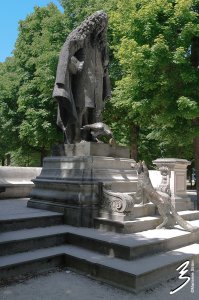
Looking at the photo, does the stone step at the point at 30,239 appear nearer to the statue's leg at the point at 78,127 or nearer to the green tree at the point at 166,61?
the statue's leg at the point at 78,127

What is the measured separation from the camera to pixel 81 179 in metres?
7.00

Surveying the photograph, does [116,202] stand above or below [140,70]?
below

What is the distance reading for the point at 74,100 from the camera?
8.18 meters

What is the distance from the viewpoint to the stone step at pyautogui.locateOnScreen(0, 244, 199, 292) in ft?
15.9

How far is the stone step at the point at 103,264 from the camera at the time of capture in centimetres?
483

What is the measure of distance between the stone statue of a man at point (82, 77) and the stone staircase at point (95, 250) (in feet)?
7.78

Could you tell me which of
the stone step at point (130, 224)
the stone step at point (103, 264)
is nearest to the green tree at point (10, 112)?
the stone step at point (130, 224)

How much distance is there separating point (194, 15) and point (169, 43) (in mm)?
1262

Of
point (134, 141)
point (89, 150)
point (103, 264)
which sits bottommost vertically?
point (103, 264)

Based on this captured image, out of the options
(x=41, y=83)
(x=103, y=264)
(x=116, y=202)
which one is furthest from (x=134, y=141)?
(x=103, y=264)

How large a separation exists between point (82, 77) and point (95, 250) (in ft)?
13.7

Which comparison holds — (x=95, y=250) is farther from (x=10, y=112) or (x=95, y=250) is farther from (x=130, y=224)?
(x=10, y=112)

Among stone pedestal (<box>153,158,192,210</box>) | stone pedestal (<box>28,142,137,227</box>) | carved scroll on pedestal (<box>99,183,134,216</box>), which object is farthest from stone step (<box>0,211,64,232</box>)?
stone pedestal (<box>153,158,192,210</box>)

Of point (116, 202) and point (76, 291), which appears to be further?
point (116, 202)
